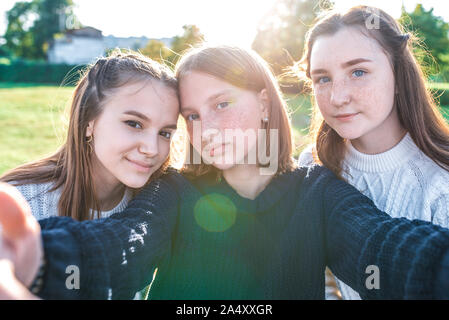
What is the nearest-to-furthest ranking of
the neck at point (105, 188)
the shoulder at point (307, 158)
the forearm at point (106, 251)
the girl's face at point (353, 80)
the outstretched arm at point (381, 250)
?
the forearm at point (106, 251), the outstretched arm at point (381, 250), the girl's face at point (353, 80), the neck at point (105, 188), the shoulder at point (307, 158)

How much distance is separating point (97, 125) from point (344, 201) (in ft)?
5.91

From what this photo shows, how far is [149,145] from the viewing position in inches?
95.2

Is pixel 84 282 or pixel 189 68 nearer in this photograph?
pixel 84 282

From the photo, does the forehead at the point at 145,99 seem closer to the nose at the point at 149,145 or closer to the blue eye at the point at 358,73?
the nose at the point at 149,145

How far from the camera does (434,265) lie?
1.29 meters

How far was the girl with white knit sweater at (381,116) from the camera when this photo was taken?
246cm

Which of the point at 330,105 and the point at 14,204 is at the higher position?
the point at 330,105

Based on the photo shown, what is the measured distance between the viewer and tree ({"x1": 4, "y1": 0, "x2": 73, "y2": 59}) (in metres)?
55.0

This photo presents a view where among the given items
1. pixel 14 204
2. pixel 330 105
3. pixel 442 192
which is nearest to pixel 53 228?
pixel 14 204

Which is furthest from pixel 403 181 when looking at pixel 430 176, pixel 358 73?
pixel 358 73

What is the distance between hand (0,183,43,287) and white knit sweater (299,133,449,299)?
2.22m

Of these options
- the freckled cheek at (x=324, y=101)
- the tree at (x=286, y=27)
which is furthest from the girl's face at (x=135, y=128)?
the tree at (x=286, y=27)

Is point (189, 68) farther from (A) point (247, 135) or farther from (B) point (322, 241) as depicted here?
(B) point (322, 241)

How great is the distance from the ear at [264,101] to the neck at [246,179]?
15.8 inches
